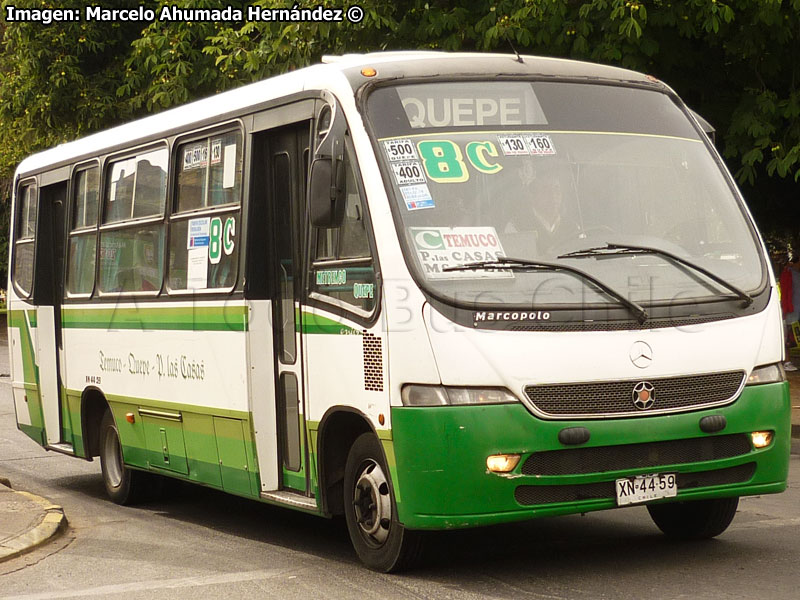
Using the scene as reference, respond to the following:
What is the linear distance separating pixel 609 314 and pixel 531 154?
3.37 feet

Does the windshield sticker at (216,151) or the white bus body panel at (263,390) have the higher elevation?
the windshield sticker at (216,151)

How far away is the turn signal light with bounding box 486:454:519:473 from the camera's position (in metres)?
6.87

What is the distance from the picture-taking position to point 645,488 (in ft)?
23.5

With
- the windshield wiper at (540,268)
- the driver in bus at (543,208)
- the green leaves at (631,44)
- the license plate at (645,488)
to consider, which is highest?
the green leaves at (631,44)

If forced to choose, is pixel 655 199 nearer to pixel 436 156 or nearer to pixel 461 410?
pixel 436 156

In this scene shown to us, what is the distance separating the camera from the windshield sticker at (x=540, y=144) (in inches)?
299

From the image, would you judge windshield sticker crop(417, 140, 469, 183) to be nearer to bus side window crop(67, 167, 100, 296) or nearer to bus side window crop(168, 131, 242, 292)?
bus side window crop(168, 131, 242, 292)

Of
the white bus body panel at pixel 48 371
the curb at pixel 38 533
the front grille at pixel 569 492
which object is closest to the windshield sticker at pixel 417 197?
the front grille at pixel 569 492

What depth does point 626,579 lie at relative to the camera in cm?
711

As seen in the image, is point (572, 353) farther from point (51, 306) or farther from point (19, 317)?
point (19, 317)

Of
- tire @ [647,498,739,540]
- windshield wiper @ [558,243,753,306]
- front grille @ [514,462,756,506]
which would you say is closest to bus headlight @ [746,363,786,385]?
windshield wiper @ [558,243,753,306]

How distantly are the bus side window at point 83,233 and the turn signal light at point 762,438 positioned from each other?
5.93 meters

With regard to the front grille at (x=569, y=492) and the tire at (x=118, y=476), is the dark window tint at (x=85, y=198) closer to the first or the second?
the tire at (x=118, y=476)

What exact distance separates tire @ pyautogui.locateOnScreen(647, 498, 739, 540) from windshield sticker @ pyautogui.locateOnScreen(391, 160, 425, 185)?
2354 mm
